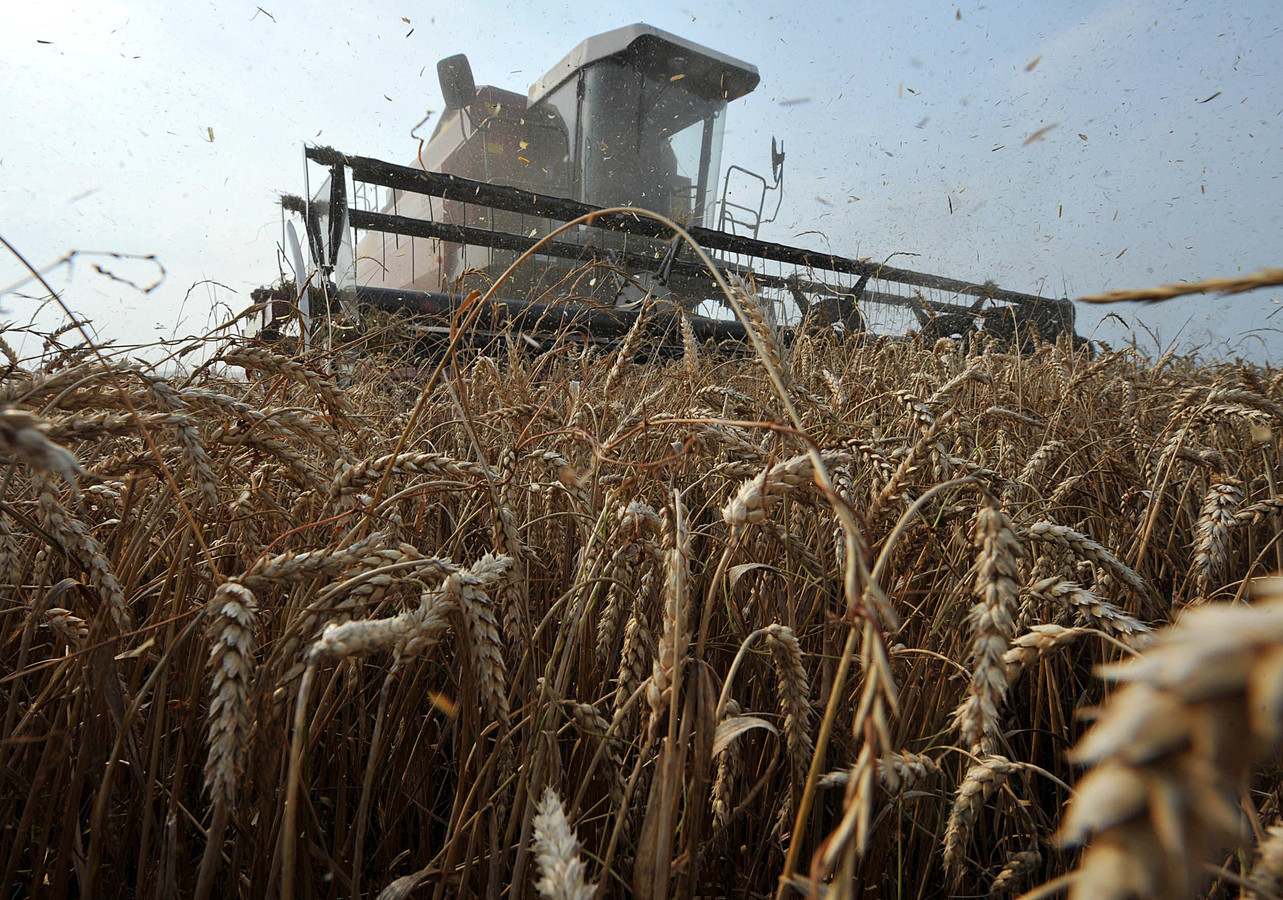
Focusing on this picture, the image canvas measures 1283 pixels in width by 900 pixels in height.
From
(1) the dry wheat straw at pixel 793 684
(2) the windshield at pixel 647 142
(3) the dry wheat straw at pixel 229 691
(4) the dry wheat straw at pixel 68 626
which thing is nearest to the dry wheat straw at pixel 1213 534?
(1) the dry wheat straw at pixel 793 684

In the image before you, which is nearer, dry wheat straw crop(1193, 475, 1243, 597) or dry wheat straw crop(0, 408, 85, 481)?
dry wheat straw crop(0, 408, 85, 481)

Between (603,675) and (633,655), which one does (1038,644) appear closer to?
(633,655)

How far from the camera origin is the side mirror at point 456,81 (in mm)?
8375

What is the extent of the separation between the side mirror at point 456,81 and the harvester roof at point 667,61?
1145 mm

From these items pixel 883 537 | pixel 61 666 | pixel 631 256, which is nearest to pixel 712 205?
pixel 631 256

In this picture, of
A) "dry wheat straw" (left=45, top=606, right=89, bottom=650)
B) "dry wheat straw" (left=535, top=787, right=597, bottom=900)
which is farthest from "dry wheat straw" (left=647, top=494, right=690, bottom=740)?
"dry wheat straw" (left=45, top=606, right=89, bottom=650)

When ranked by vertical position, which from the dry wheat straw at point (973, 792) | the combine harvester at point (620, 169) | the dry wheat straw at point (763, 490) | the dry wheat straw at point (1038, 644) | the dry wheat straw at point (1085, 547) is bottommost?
the dry wheat straw at point (973, 792)

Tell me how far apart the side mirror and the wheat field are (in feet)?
27.3

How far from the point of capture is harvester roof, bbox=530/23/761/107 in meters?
8.18

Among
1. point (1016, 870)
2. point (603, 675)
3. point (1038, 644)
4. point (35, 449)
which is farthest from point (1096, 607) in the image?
point (35, 449)

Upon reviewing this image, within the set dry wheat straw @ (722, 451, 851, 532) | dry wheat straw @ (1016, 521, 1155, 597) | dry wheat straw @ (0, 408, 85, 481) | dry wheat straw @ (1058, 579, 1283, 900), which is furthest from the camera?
dry wheat straw @ (1016, 521, 1155, 597)

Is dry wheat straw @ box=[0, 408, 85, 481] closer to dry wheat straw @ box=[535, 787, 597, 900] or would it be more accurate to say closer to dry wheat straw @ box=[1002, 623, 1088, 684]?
dry wheat straw @ box=[535, 787, 597, 900]

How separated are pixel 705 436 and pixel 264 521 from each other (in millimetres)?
784

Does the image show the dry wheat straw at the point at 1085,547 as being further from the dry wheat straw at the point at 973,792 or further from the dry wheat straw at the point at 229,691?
the dry wheat straw at the point at 229,691
